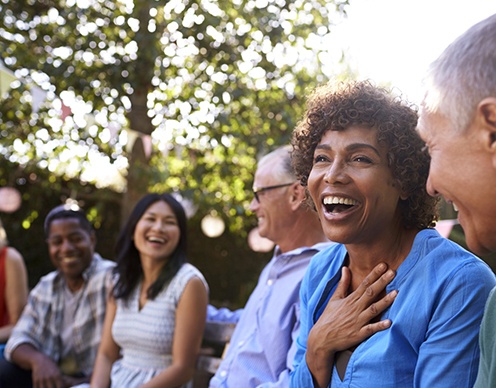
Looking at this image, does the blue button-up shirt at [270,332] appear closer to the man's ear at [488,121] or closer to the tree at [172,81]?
the man's ear at [488,121]

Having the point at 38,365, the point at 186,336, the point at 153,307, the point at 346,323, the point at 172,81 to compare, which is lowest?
the point at 38,365

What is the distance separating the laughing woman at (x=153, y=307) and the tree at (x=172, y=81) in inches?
82.2

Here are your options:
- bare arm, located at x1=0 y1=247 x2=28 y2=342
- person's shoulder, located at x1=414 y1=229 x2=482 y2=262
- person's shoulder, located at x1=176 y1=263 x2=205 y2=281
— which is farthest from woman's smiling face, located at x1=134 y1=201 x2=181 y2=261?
person's shoulder, located at x1=414 y1=229 x2=482 y2=262

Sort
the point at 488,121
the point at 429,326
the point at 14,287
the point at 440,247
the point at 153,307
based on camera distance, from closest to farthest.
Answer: the point at 488,121 → the point at 429,326 → the point at 440,247 → the point at 153,307 → the point at 14,287

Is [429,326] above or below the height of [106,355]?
above

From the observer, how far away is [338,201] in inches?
78.7

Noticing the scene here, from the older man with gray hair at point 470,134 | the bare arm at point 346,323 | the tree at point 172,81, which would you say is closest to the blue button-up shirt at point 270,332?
the bare arm at point 346,323

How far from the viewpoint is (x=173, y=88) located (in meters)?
6.50

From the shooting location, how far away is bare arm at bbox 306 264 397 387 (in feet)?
6.03

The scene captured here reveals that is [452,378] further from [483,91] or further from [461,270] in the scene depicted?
[483,91]

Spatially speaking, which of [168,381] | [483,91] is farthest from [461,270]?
[168,381]

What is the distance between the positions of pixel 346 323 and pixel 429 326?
10.3 inches

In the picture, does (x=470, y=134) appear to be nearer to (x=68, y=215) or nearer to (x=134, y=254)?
(x=134, y=254)

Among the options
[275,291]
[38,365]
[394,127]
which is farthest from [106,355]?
[394,127]
